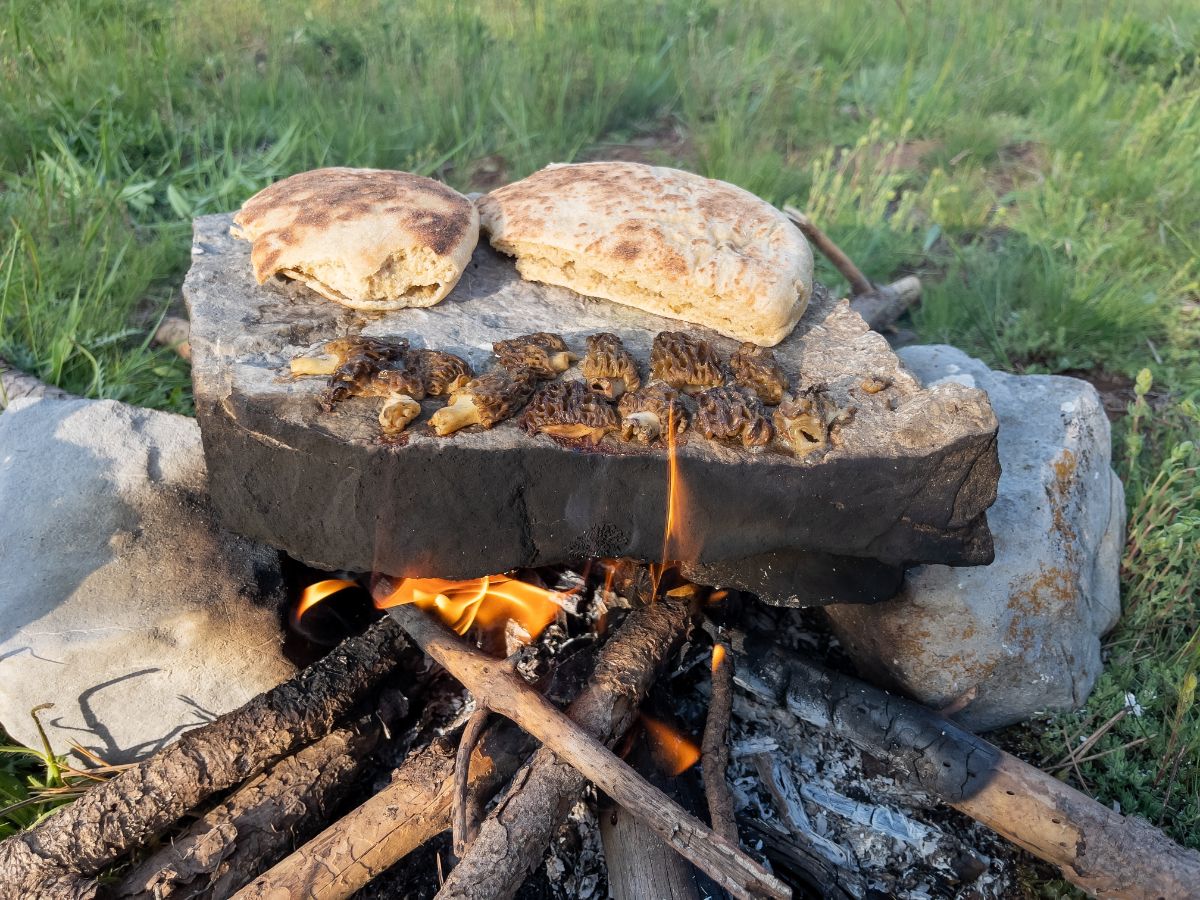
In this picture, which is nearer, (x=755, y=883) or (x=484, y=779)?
(x=755, y=883)

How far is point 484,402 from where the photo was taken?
2.19 meters

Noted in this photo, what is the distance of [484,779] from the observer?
2.31 m

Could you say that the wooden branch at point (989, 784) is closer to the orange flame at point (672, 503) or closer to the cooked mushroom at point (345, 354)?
the orange flame at point (672, 503)

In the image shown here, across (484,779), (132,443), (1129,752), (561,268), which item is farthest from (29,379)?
(1129,752)

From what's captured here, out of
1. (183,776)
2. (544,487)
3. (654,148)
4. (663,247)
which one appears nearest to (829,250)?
(663,247)

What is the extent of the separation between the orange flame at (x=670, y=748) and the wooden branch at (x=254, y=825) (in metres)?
0.86

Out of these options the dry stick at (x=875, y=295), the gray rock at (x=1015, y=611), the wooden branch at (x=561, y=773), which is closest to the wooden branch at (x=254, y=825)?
the wooden branch at (x=561, y=773)

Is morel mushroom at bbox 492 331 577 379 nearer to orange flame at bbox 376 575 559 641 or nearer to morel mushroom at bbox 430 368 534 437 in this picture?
morel mushroom at bbox 430 368 534 437

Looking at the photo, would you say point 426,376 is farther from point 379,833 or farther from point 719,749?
point 719,749

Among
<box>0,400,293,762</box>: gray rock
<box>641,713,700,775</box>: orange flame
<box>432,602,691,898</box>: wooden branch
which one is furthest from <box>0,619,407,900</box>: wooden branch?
<box>641,713,700,775</box>: orange flame

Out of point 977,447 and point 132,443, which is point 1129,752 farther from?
point 132,443

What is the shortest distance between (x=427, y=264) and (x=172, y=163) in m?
3.43

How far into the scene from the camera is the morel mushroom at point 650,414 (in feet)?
7.22

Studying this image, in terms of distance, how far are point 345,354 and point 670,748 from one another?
146cm
